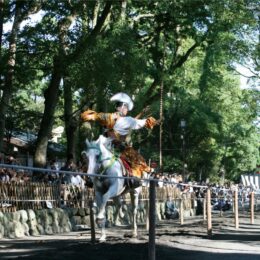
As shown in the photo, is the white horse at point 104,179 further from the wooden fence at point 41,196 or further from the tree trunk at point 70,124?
the tree trunk at point 70,124

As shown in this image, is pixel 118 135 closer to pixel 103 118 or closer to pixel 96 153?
pixel 103 118

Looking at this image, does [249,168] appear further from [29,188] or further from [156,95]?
[29,188]

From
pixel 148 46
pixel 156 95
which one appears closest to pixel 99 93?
pixel 148 46

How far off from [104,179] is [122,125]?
2.17 m

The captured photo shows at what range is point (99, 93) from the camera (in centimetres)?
2469

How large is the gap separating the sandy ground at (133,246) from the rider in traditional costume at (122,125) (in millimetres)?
1558

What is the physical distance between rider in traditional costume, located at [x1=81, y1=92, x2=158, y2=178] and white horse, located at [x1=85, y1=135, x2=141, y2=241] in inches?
11.9

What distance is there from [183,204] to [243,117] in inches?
1643

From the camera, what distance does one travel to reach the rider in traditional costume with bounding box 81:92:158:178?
14.3 m

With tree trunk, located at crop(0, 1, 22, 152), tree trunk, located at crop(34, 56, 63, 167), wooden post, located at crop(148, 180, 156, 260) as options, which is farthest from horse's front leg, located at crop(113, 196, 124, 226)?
tree trunk, located at crop(34, 56, 63, 167)

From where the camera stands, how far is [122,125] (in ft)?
47.0

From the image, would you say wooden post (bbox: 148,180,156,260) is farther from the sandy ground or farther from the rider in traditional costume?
the rider in traditional costume

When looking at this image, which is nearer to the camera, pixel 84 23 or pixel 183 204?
pixel 183 204

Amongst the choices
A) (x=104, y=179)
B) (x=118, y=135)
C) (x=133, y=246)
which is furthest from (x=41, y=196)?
(x=118, y=135)
